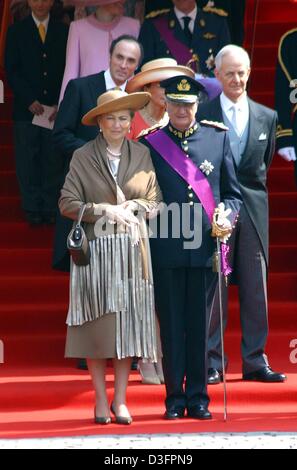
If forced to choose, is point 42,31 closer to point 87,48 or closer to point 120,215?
point 87,48

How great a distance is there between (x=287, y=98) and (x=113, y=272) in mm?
2513

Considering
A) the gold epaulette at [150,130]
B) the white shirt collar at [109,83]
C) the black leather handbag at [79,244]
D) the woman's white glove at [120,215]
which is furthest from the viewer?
the white shirt collar at [109,83]

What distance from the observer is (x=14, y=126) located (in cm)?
1294

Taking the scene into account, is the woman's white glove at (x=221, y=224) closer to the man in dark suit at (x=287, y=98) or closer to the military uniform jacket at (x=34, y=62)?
the man in dark suit at (x=287, y=98)

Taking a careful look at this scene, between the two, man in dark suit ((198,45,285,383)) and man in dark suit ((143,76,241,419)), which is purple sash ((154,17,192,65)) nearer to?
man in dark suit ((198,45,285,383))

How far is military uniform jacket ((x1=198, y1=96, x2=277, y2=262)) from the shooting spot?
10555 millimetres

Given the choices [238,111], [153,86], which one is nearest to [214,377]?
[238,111]

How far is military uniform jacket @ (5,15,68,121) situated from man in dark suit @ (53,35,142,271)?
6.26 feet

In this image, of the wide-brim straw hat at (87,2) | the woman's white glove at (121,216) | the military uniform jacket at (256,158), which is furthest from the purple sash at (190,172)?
the wide-brim straw hat at (87,2)

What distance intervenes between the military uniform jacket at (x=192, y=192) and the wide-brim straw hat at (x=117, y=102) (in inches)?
9.6

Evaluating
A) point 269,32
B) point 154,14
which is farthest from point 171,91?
point 269,32

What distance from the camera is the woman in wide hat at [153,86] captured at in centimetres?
1038

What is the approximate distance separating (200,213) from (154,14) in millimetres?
2527

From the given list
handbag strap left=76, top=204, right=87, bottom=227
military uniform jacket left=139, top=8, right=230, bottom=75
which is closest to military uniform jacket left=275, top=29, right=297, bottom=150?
military uniform jacket left=139, top=8, right=230, bottom=75
